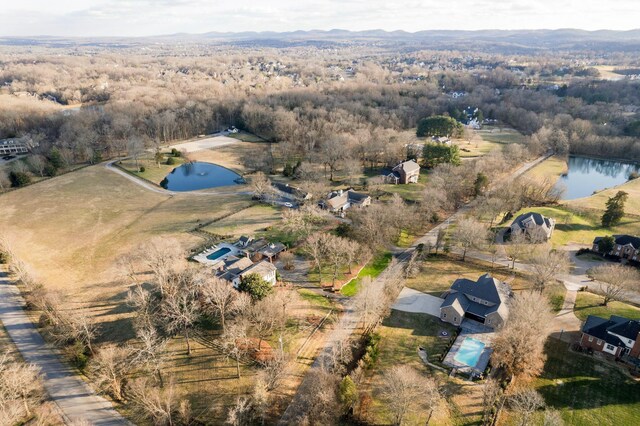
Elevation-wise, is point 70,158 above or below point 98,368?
above

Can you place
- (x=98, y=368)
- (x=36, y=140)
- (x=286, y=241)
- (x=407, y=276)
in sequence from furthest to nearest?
(x=36, y=140) → (x=286, y=241) → (x=407, y=276) → (x=98, y=368)

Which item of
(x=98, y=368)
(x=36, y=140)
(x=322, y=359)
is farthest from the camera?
(x=36, y=140)

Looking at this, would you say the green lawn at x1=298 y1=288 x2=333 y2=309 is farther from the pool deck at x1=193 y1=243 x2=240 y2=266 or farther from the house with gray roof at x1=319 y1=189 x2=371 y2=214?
the house with gray roof at x1=319 y1=189 x2=371 y2=214

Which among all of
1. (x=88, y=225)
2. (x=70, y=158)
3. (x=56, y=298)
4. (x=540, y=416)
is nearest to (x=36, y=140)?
(x=70, y=158)

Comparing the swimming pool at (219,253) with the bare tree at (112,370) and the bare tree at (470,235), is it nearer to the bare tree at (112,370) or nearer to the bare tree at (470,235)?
the bare tree at (112,370)

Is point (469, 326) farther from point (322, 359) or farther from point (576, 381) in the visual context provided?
point (322, 359)

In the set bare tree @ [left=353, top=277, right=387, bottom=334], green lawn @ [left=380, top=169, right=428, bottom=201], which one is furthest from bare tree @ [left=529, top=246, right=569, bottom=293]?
green lawn @ [left=380, top=169, right=428, bottom=201]
